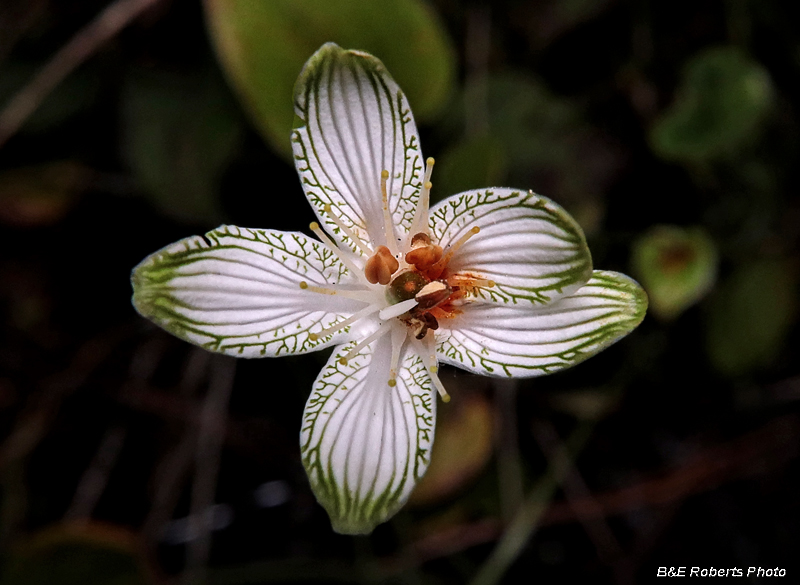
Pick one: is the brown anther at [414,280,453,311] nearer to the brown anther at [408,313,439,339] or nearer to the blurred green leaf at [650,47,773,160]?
the brown anther at [408,313,439,339]

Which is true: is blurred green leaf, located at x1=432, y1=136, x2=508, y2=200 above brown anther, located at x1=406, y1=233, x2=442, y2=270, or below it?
above

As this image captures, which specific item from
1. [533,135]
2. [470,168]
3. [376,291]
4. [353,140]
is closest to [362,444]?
[376,291]

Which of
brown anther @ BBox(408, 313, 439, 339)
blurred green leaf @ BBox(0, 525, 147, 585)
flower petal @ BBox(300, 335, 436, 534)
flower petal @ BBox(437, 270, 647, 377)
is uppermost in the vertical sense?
brown anther @ BBox(408, 313, 439, 339)

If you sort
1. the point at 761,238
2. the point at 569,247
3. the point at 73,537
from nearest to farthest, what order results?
the point at 569,247
the point at 73,537
the point at 761,238

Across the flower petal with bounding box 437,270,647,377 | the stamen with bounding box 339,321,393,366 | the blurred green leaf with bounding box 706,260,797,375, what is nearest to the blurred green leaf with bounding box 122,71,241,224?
the stamen with bounding box 339,321,393,366

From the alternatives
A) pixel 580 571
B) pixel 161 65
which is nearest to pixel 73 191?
pixel 161 65

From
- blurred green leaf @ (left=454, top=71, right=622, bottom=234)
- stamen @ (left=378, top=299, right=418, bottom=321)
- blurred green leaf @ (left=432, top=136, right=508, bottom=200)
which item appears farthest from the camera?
blurred green leaf @ (left=454, top=71, right=622, bottom=234)

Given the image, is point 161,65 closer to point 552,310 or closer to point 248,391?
point 248,391
